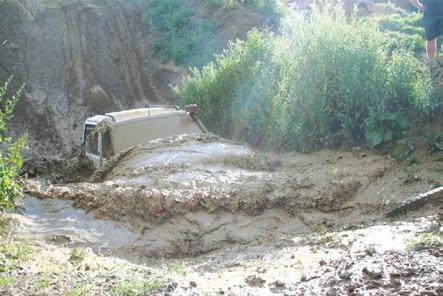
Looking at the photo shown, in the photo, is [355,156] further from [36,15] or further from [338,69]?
[36,15]

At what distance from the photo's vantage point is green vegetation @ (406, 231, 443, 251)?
4.81m

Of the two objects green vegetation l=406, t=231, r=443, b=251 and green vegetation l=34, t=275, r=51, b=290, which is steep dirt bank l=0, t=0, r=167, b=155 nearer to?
green vegetation l=34, t=275, r=51, b=290

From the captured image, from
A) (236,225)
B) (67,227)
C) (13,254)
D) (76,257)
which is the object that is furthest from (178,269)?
(67,227)

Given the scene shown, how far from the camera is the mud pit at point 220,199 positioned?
22.1 feet

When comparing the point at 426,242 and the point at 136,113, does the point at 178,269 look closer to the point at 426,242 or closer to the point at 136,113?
the point at 426,242

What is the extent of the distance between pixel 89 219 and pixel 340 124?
15.2ft

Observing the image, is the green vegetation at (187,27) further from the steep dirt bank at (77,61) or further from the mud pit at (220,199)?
the mud pit at (220,199)

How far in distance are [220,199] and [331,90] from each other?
11.8 ft

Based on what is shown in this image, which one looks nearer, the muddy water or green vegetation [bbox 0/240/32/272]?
green vegetation [bbox 0/240/32/272]

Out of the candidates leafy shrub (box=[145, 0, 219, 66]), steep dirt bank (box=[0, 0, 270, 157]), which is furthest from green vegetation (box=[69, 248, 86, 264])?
leafy shrub (box=[145, 0, 219, 66])

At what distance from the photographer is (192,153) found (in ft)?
29.1

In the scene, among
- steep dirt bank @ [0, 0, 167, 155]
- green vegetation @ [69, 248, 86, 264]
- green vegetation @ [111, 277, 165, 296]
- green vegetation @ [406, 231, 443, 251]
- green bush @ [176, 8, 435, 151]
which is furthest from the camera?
steep dirt bank @ [0, 0, 167, 155]

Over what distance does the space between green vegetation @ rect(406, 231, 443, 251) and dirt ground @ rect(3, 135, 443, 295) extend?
1cm

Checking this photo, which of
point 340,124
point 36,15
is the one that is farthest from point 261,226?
point 36,15
